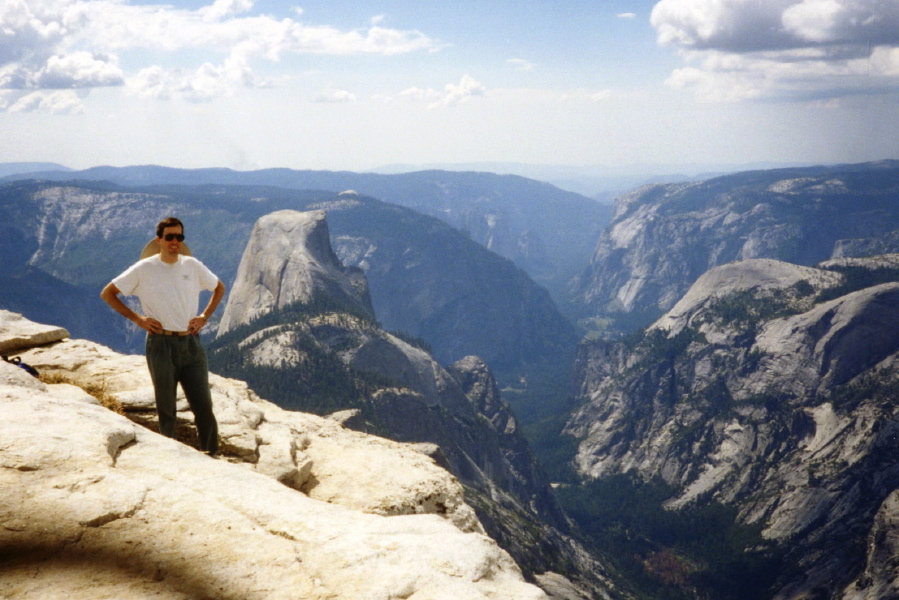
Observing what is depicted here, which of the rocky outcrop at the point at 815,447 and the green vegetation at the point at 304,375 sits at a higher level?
the green vegetation at the point at 304,375

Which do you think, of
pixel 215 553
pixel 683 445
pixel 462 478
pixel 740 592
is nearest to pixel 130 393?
pixel 215 553

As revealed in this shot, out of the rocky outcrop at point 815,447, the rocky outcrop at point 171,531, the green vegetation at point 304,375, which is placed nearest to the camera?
the rocky outcrop at point 171,531

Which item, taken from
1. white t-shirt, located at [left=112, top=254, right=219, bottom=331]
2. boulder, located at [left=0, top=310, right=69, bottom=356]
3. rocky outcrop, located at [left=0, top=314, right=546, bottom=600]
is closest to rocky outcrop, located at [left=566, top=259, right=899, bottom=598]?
rocky outcrop, located at [left=0, top=314, right=546, bottom=600]

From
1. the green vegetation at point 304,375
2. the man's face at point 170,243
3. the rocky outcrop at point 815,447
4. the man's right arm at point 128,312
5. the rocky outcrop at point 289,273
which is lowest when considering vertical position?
the rocky outcrop at point 815,447

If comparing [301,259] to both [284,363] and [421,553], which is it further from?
[421,553]

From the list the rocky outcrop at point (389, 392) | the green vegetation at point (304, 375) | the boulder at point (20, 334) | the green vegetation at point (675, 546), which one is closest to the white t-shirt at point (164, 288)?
the boulder at point (20, 334)

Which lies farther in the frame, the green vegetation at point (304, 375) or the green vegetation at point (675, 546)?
the green vegetation at point (675, 546)

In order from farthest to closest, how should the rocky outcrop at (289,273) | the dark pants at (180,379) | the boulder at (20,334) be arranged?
the rocky outcrop at (289,273) → the boulder at (20,334) → the dark pants at (180,379)

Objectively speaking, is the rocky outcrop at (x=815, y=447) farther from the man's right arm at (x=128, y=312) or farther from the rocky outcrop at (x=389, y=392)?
the man's right arm at (x=128, y=312)
